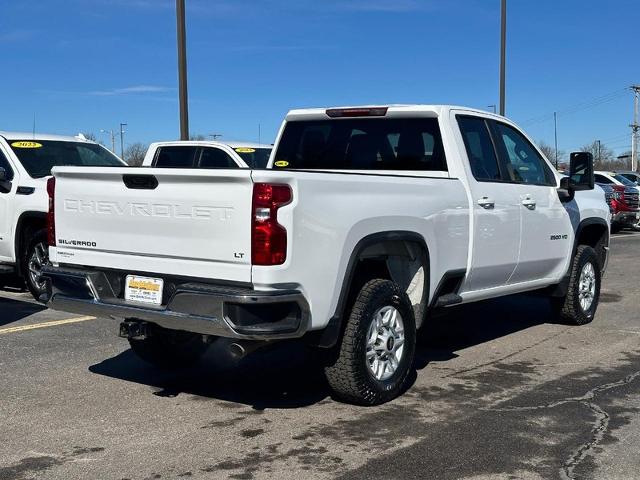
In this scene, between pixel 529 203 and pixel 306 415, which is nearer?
pixel 306 415

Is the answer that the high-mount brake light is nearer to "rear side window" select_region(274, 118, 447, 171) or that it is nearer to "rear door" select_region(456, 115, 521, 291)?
"rear side window" select_region(274, 118, 447, 171)

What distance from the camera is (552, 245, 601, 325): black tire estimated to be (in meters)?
8.06

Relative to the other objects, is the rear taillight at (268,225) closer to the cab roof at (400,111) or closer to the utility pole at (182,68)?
the cab roof at (400,111)

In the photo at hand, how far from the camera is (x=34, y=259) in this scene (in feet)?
30.7

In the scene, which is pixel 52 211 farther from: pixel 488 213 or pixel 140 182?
pixel 488 213

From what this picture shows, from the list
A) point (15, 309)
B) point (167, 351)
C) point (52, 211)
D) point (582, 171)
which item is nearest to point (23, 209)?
point (15, 309)

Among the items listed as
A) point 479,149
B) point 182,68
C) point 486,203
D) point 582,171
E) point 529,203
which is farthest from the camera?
point 182,68

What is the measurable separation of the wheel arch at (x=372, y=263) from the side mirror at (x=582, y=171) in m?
2.50

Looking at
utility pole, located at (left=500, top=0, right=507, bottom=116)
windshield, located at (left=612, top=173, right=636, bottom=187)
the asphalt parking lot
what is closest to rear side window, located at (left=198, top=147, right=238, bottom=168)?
the asphalt parking lot

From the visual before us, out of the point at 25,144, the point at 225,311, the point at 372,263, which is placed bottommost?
the point at 225,311

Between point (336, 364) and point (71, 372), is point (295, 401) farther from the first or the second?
point (71, 372)

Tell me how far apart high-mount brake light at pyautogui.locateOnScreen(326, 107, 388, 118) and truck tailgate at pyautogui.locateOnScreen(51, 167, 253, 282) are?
2.30 meters

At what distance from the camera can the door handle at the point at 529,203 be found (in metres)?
6.95

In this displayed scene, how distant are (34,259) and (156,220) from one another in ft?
16.6
